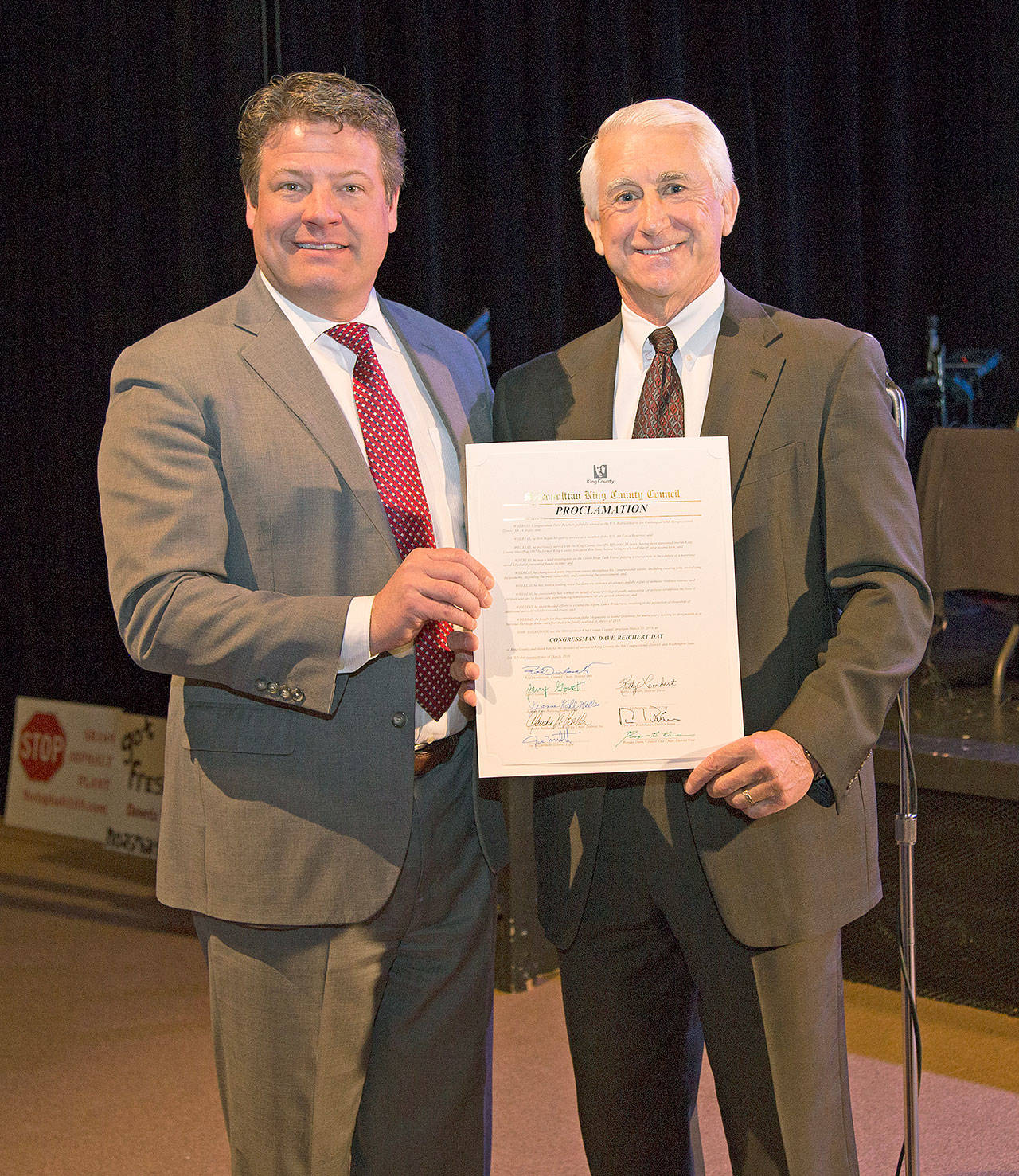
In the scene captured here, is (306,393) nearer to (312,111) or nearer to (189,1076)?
(312,111)

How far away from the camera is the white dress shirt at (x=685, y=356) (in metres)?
1.73

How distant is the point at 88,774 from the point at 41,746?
1.15 ft

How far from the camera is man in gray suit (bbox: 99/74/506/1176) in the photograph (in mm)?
1573

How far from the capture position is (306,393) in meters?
1.69

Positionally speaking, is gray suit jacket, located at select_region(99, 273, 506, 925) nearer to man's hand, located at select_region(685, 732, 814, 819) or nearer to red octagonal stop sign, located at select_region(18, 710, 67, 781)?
man's hand, located at select_region(685, 732, 814, 819)

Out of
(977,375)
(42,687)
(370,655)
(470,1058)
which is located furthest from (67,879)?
(977,375)

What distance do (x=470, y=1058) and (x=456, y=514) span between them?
835 mm

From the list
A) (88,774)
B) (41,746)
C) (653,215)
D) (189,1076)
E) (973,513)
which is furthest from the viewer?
(41,746)

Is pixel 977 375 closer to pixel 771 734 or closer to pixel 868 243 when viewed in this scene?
pixel 868 243

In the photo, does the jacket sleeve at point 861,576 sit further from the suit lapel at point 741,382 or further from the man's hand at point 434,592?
the man's hand at point 434,592

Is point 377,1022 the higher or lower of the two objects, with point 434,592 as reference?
lower

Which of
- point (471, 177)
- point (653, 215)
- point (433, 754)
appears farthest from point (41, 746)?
point (653, 215)

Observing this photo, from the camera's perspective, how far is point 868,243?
23.9 feet
